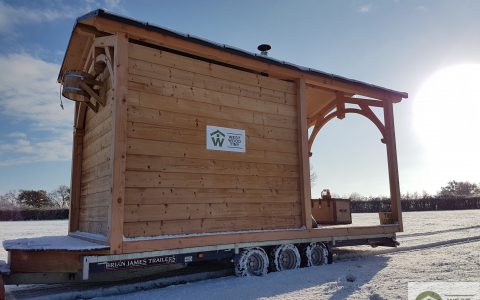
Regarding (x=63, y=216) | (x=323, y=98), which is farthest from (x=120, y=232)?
(x=63, y=216)

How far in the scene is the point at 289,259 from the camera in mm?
7664

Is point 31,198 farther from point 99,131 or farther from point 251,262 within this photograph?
point 251,262

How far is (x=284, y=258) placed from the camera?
24.8 ft

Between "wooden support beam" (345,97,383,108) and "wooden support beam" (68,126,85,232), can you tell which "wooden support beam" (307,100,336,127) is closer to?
"wooden support beam" (345,97,383,108)

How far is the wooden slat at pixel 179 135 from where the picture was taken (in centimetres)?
611

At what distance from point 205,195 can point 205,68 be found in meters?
2.32

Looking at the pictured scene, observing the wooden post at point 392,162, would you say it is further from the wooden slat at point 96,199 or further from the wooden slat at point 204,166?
the wooden slat at point 96,199

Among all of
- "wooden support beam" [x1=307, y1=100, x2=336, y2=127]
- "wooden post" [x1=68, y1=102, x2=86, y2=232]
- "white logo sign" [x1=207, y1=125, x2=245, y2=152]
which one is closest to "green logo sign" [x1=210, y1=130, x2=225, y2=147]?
"white logo sign" [x1=207, y1=125, x2=245, y2=152]

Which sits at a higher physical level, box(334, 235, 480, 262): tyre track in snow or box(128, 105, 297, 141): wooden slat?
box(128, 105, 297, 141): wooden slat

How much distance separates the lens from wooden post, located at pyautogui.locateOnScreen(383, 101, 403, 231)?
10.1 m

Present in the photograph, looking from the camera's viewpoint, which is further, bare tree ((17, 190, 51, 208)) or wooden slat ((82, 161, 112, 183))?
bare tree ((17, 190, 51, 208))

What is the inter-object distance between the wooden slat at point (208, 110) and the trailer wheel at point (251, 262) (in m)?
2.48

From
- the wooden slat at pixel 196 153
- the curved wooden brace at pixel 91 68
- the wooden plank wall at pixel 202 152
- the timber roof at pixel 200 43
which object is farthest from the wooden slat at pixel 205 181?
the timber roof at pixel 200 43

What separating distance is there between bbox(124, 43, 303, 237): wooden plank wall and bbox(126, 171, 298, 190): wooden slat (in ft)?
0.05
